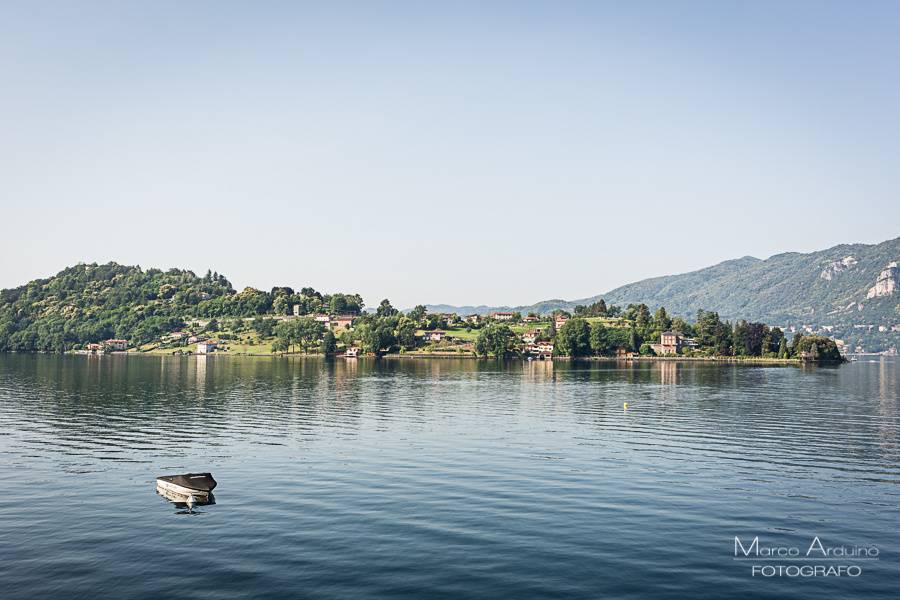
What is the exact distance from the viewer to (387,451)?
230 feet

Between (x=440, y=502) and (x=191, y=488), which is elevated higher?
(x=191, y=488)

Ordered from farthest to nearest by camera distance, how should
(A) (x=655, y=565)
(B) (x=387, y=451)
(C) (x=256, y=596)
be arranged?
(B) (x=387, y=451) → (A) (x=655, y=565) → (C) (x=256, y=596)

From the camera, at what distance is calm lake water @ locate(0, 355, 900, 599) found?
34.9 meters

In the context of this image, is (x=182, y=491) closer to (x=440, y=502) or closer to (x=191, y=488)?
(x=191, y=488)

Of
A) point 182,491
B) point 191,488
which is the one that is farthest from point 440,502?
point 182,491

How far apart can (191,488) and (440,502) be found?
17370 millimetres

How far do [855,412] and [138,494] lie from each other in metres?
103

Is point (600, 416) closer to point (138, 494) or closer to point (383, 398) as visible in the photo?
point (383, 398)

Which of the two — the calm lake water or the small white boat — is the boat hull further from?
the calm lake water

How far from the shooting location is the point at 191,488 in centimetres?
4869

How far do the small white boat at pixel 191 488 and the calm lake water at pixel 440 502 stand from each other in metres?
1.11

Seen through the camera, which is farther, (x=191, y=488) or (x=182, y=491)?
(x=182, y=491)

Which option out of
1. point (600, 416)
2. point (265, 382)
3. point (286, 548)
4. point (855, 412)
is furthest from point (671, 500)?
point (265, 382)

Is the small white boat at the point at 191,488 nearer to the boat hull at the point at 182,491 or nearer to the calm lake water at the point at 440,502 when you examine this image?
the boat hull at the point at 182,491
